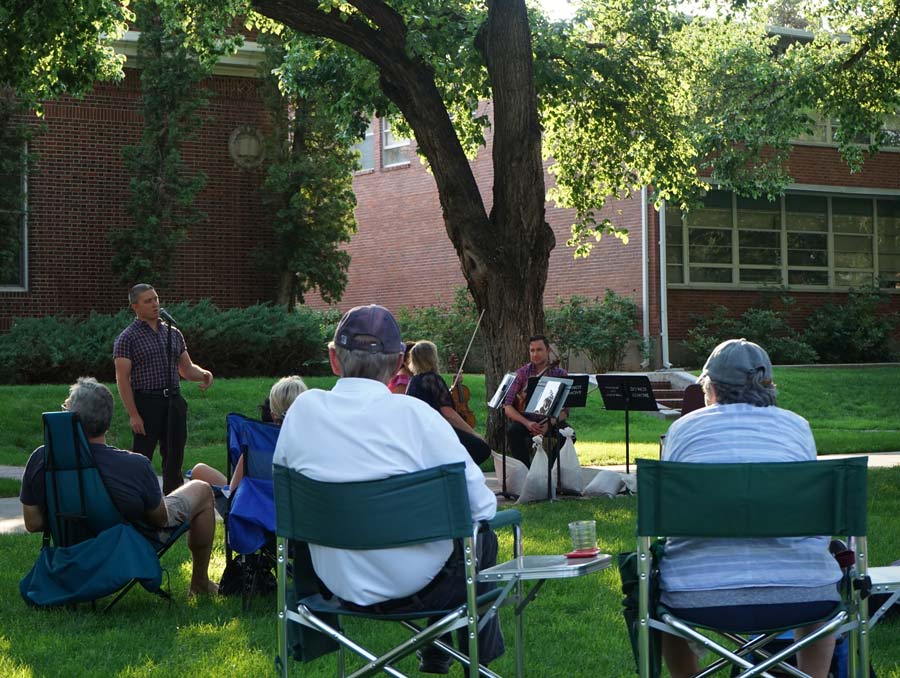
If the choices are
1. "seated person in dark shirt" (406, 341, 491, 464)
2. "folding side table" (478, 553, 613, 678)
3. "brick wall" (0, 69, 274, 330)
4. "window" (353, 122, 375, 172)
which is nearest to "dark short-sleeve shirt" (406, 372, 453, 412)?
"seated person in dark shirt" (406, 341, 491, 464)

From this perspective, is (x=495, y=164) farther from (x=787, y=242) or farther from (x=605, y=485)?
(x=787, y=242)

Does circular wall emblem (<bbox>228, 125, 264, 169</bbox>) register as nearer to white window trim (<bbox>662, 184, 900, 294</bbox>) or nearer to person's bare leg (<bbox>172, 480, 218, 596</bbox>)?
white window trim (<bbox>662, 184, 900, 294</bbox>)

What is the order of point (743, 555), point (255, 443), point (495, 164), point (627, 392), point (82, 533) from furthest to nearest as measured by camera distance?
1. point (495, 164)
2. point (627, 392)
3. point (255, 443)
4. point (82, 533)
5. point (743, 555)

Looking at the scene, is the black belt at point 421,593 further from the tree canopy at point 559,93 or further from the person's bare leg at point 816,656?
the tree canopy at point 559,93

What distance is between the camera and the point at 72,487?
6750 mm

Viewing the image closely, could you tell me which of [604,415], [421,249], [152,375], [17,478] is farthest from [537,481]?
[421,249]

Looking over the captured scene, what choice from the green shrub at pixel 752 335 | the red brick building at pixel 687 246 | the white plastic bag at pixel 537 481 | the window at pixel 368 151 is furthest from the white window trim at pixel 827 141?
the white plastic bag at pixel 537 481

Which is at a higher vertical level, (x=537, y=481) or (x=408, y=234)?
(x=408, y=234)

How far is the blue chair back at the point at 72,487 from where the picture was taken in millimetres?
6617

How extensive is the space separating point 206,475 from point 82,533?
4.67 feet

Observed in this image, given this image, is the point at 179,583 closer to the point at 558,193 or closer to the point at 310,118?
the point at 558,193

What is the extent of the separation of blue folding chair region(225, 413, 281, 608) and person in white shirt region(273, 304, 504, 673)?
2.60 meters

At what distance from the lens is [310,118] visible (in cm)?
2552

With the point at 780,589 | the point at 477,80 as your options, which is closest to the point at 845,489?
the point at 780,589
